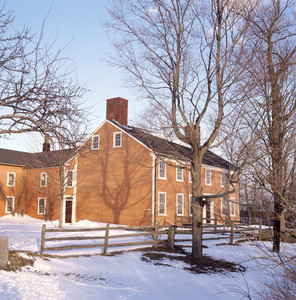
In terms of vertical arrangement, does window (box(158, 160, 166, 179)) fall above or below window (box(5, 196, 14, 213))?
above

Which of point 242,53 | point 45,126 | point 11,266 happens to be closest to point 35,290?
point 11,266

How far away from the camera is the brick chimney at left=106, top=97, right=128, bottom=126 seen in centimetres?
3297

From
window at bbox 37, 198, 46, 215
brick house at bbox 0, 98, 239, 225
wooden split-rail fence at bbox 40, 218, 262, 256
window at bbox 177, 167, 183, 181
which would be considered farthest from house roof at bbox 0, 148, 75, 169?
wooden split-rail fence at bbox 40, 218, 262, 256

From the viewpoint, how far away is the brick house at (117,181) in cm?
2869

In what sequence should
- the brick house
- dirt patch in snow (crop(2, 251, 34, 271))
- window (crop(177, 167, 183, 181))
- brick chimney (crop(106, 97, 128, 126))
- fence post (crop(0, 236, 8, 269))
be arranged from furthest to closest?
brick chimney (crop(106, 97, 128, 126)) → window (crop(177, 167, 183, 181)) → the brick house → dirt patch in snow (crop(2, 251, 34, 271)) → fence post (crop(0, 236, 8, 269))

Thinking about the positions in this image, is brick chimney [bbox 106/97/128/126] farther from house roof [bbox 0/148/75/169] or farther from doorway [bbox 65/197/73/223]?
doorway [bbox 65/197/73/223]

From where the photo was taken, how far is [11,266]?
9680 mm

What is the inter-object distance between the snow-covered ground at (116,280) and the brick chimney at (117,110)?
772 inches

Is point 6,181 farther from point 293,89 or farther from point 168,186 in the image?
point 293,89

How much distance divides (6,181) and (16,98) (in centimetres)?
3003

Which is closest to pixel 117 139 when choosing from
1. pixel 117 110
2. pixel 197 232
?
pixel 117 110

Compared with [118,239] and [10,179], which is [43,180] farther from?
[118,239]

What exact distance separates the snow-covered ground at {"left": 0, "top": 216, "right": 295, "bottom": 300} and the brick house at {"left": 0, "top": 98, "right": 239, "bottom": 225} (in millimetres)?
14006

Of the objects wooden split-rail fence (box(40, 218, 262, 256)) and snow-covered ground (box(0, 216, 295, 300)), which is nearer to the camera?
snow-covered ground (box(0, 216, 295, 300))
